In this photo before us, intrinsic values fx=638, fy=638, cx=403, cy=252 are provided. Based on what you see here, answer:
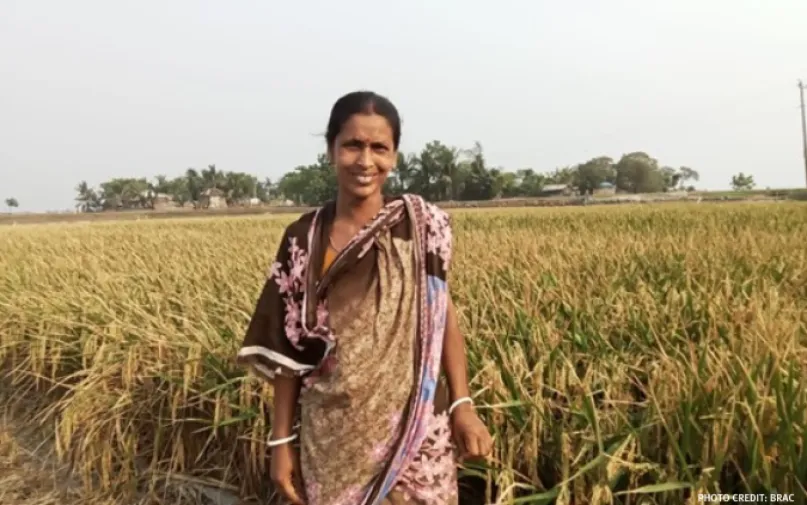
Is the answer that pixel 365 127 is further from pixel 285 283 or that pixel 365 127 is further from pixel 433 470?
pixel 433 470

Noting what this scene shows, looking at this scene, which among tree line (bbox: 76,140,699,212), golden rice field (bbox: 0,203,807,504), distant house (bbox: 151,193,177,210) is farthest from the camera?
distant house (bbox: 151,193,177,210)

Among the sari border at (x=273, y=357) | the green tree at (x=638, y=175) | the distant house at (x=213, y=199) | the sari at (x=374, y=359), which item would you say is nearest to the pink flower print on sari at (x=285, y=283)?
the sari at (x=374, y=359)

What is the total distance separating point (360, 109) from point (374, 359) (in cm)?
51

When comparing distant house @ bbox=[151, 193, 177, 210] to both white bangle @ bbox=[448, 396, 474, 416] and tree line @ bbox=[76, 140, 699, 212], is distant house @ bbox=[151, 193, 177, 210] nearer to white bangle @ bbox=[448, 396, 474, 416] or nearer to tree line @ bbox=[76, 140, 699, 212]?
tree line @ bbox=[76, 140, 699, 212]

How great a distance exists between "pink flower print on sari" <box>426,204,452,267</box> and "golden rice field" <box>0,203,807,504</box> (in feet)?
1.73

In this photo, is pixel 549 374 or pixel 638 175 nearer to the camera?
pixel 549 374

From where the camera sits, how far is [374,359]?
1287mm

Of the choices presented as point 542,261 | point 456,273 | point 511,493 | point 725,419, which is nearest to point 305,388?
point 511,493

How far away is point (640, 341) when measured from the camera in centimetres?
220

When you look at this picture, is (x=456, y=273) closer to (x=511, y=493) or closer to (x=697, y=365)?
(x=697, y=365)

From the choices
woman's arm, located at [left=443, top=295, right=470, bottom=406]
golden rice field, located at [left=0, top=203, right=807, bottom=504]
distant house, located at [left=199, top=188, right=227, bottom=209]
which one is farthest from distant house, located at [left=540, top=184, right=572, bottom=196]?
woman's arm, located at [left=443, top=295, right=470, bottom=406]

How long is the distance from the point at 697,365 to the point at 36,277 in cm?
536

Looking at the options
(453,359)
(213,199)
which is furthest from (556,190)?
(453,359)

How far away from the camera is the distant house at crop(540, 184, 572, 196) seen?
68.8 meters
